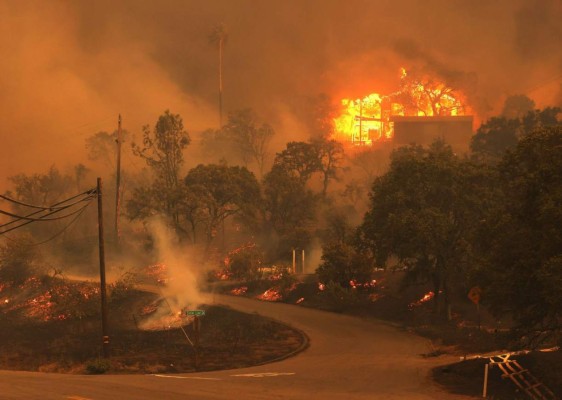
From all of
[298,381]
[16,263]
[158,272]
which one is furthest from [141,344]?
[16,263]

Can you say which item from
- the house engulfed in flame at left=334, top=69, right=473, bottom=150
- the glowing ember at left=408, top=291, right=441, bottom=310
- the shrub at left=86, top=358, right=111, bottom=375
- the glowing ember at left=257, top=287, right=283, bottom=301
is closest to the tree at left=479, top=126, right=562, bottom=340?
the shrub at left=86, top=358, right=111, bottom=375

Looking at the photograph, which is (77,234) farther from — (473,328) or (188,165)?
(473,328)

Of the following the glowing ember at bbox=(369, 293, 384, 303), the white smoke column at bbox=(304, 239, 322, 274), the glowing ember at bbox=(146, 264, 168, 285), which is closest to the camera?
the glowing ember at bbox=(369, 293, 384, 303)

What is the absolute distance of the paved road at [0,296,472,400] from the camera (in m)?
19.8

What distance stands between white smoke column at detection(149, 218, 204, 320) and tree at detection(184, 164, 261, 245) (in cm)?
369

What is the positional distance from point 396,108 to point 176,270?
61.6 metres

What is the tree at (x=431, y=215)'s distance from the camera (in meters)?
38.5

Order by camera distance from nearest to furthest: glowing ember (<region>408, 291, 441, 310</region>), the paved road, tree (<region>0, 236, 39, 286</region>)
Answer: the paved road, glowing ember (<region>408, 291, 441, 310</region>), tree (<region>0, 236, 39, 286</region>)

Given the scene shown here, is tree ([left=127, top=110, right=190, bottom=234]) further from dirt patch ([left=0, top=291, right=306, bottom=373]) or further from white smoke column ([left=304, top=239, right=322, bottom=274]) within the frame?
dirt patch ([left=0, top=291, right=306, bottom=373])

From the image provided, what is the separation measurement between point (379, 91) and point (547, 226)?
104 metres

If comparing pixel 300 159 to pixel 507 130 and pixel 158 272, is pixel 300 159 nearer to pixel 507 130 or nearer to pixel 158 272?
pixel 158 272

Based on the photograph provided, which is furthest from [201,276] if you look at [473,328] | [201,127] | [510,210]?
[201,127]

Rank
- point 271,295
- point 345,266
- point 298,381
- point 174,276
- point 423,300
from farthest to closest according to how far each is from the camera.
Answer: point 174,276
point 271,295
point 345,266
point 423,300
point 298,381

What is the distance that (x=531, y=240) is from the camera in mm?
21344
